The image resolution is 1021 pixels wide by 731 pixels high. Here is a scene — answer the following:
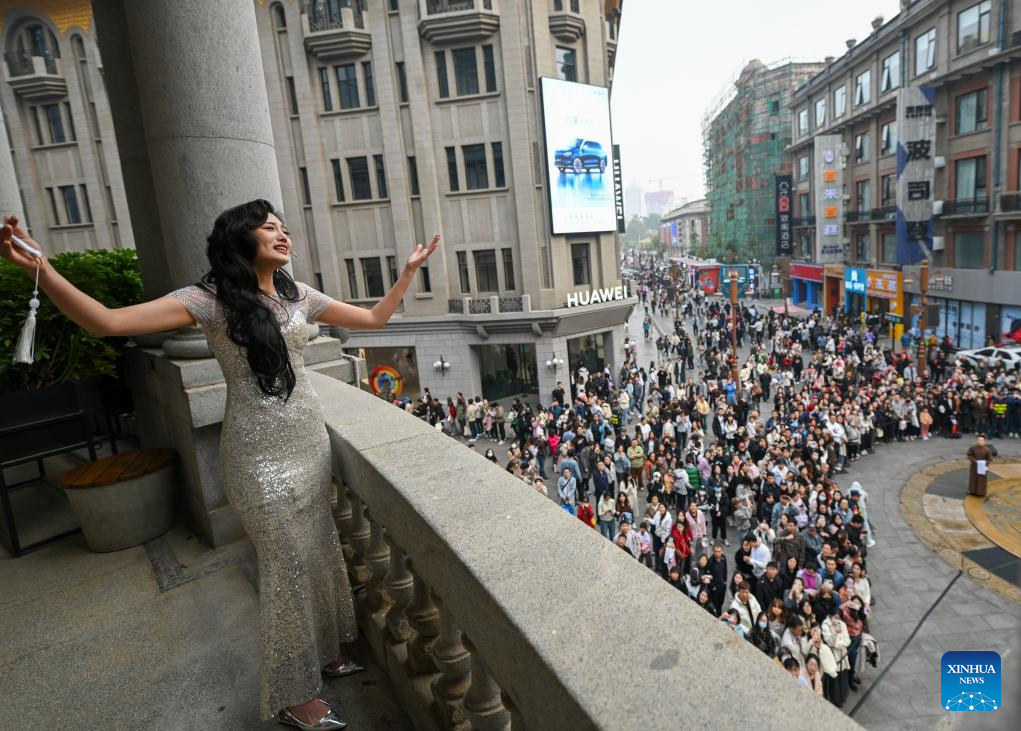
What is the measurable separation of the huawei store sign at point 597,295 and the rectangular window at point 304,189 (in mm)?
12266

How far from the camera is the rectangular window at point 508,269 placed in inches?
1057

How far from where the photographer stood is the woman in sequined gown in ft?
8.11

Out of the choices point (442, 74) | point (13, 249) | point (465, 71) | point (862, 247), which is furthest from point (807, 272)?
point (13, 249)

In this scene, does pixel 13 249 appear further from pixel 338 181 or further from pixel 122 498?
pixel 338 181

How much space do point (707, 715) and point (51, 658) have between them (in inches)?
140

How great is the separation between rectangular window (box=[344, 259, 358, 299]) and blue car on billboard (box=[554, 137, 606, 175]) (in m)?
10.1

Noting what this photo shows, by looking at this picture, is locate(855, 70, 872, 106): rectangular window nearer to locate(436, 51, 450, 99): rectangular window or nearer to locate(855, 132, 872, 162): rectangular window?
locate(855, 132, 872, 162): rectangular window

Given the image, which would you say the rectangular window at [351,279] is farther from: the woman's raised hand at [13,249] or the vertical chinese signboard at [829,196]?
the vertical chinese signboard at [829,196]

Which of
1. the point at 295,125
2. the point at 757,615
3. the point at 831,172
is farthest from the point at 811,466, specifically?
the point at 831,172

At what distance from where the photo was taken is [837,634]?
8438 mm

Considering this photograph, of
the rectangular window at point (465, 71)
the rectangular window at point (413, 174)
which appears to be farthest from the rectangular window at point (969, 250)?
the rectangular window at point (413, 174)

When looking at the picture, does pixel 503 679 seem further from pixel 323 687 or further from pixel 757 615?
pixel 757 615

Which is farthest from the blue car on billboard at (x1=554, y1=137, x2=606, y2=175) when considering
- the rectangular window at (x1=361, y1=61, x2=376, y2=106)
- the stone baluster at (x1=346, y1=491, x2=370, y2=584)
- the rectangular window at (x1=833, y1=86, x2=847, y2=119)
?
the stone baluster at (x1=346, y1=491, x2=370, y2=584)

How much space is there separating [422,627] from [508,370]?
2627 cm
